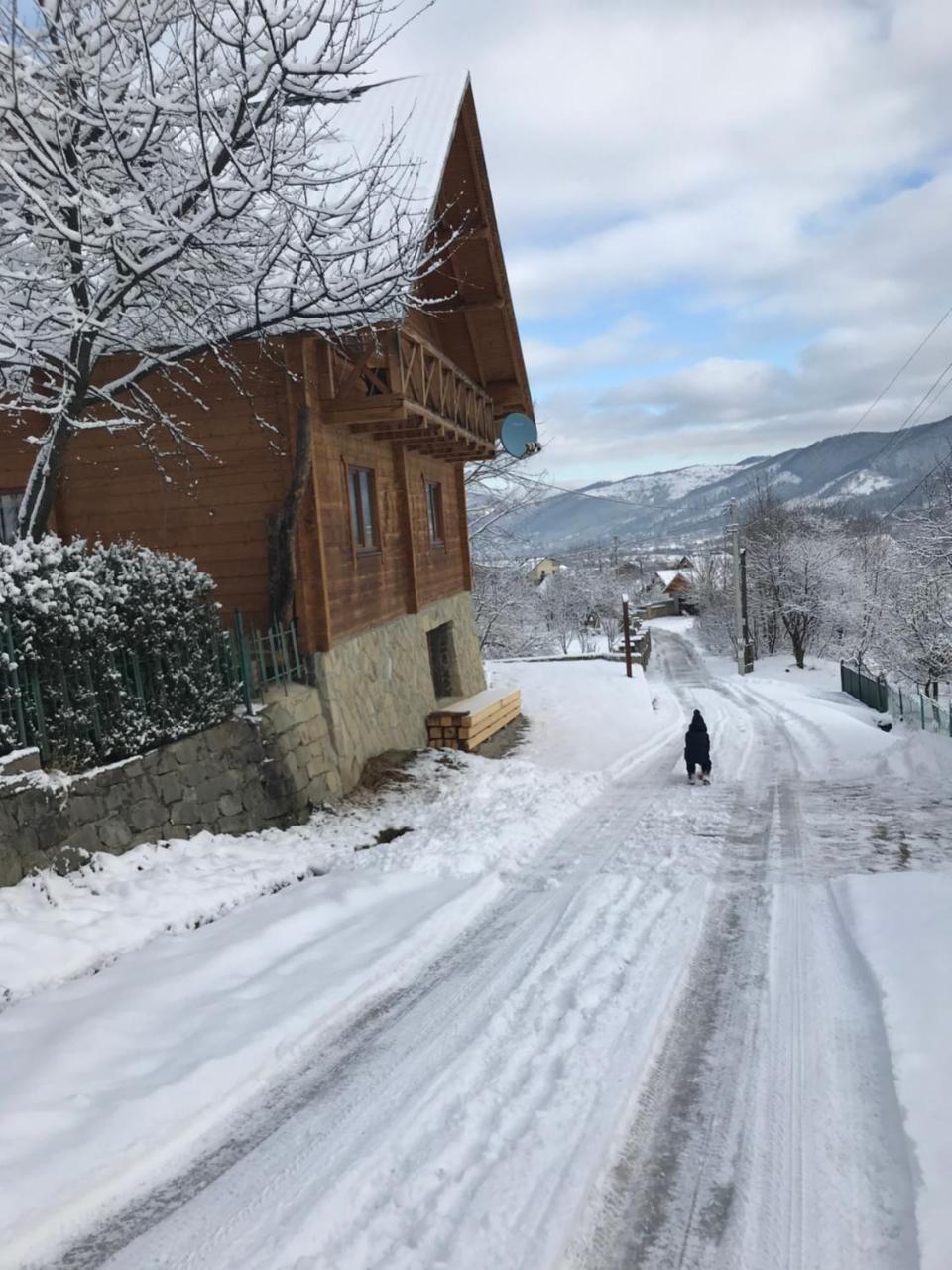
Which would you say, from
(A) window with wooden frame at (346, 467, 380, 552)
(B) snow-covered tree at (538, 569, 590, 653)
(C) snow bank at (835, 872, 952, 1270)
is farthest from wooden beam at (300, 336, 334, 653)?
(B) snow-covered tree at (538, 569, 590, 653)

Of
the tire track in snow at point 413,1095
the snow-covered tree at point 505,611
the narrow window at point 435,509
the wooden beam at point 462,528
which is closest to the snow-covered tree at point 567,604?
the snow-covered tree at point 505,611

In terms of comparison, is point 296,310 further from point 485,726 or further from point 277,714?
point 485,726

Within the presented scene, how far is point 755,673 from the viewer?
174ft

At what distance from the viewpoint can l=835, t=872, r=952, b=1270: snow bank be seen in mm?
3506

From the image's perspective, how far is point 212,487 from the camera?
39.1 feet

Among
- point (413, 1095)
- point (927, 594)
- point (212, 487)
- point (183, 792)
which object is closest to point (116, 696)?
point (183, 792)

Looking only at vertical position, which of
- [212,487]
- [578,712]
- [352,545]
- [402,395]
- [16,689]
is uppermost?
[402,395]

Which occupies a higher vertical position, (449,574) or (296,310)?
(296,310)

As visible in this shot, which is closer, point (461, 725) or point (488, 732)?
point (461, 725)

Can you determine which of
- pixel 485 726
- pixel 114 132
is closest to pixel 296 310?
pixel 114 132

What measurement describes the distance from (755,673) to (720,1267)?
52.5m

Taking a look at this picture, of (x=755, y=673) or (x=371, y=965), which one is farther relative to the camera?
(x=755, y=673)

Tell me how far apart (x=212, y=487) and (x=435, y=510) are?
719 centimetres

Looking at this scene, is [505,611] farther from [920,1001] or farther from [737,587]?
[920,1001]
